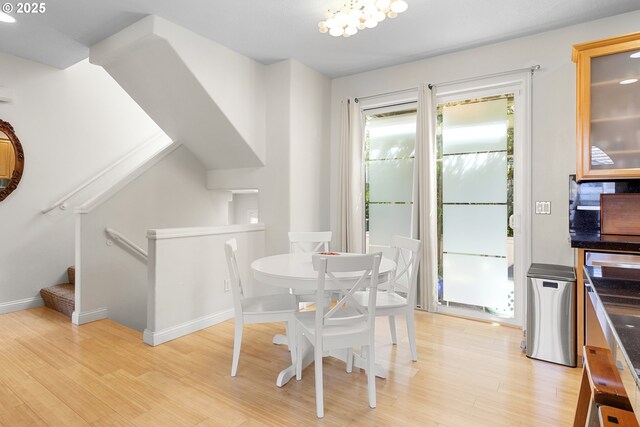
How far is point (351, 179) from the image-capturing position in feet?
13.5

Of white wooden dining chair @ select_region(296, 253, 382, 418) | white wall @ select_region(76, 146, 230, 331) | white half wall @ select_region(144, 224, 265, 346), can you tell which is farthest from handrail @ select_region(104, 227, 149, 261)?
white wooden dining chair @ select_region(296, 253, 382, 418)

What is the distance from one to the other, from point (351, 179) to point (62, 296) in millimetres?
3283

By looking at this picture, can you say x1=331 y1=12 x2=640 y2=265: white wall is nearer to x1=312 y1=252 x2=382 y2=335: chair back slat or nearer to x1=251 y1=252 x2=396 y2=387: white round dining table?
x1=251 y1=252 x2=396 y2=387: white round dining table

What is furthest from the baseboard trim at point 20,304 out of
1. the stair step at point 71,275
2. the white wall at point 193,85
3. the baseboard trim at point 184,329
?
the white wall at point 193,85

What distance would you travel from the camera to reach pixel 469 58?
137 inches

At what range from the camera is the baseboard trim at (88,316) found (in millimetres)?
3330

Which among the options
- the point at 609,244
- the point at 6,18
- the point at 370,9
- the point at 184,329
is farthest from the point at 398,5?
the point at 6,18

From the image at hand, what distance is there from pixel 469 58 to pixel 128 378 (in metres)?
3.95

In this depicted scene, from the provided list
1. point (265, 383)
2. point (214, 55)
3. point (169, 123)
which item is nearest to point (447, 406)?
point (265, 383)

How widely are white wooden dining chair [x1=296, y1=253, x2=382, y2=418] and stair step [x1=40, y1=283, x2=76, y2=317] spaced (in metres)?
2.73

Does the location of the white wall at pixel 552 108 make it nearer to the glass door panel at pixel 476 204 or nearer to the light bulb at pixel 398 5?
the glass door panel at pixel 476 204

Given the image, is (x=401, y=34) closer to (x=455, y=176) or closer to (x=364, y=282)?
(x=455, y=176)

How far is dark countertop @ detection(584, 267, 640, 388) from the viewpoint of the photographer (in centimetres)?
67

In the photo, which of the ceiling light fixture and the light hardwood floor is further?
the ceiling light fixture
